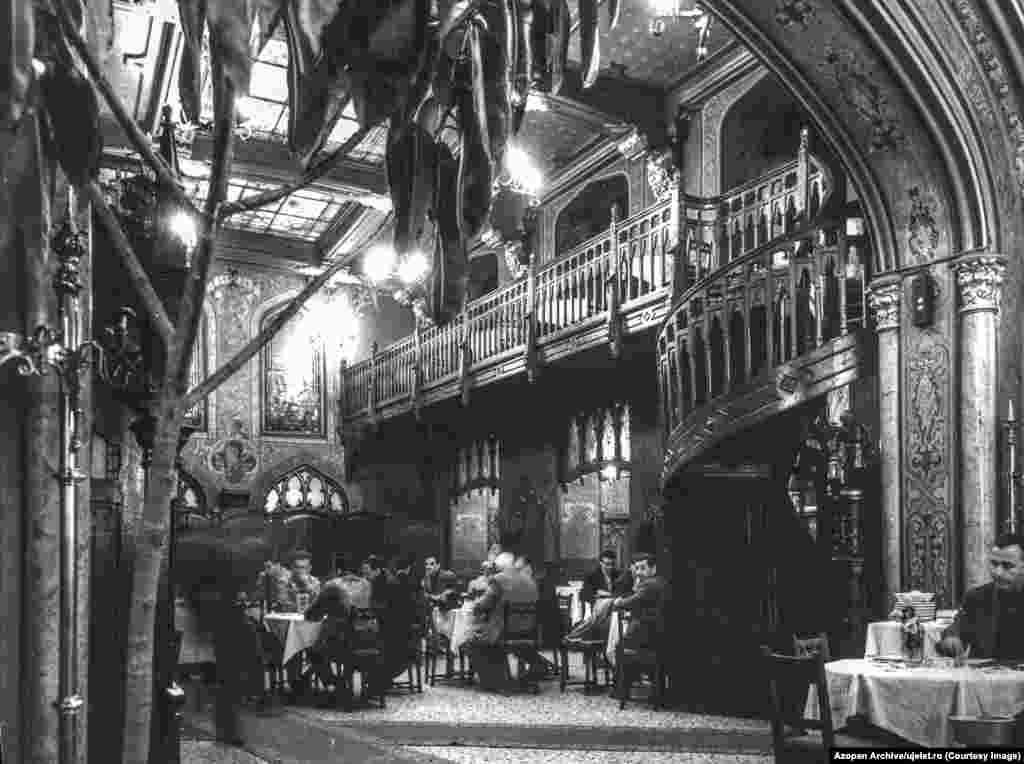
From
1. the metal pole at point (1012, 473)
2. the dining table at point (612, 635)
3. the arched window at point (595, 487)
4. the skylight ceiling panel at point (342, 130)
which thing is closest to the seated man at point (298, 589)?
the dining table at point (612, 635)

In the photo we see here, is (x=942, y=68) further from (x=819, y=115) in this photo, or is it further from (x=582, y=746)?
(x=582, y=746)

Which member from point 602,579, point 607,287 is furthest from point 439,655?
point 607,287

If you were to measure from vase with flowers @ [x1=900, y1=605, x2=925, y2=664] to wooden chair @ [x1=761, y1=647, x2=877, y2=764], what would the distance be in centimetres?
93

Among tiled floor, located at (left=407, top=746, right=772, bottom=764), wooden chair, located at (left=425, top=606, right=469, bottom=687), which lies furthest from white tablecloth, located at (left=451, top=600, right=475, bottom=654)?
tiled floor, located at (left=407, top=746, right=772, bottom=764)

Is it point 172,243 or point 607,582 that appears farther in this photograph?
point 607,582

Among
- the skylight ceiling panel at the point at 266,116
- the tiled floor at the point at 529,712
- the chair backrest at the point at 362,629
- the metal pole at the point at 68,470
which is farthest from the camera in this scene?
the skylight ceiling panel at the point at 266,116

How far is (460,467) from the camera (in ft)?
64.8

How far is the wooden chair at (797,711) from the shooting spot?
4.76 meters

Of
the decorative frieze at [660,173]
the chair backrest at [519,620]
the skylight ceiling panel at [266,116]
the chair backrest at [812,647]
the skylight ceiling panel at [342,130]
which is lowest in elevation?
the chair backrest at [519,620]

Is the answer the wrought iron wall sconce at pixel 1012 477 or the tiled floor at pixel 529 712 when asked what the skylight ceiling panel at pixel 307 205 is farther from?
the wrought iron wall sconce at pixel 1012 477

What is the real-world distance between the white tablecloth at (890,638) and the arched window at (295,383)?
51.9ft

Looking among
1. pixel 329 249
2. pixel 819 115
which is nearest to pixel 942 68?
pixel 819 115

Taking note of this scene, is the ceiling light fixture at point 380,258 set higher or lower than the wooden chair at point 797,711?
higher

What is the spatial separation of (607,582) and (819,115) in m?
6.92
